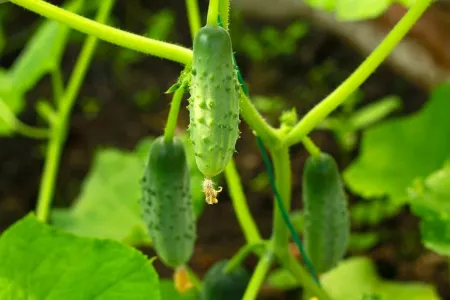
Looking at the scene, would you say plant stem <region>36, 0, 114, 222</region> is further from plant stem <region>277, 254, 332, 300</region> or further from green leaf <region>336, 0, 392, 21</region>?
plant stem <region>277, 254, 332, 300</region>

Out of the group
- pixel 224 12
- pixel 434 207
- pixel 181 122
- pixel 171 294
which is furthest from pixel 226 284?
pixel 181 122

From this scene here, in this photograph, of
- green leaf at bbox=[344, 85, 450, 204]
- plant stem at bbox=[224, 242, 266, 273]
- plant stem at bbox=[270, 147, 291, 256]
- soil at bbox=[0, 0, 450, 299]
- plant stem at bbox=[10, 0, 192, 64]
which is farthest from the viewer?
soil at bbox=[0, 0, 450, 299]

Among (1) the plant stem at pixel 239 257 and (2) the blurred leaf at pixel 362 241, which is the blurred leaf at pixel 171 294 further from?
(2) the blurred leaf at pixel 362 241

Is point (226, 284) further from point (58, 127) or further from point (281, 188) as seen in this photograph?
point (58, 127)

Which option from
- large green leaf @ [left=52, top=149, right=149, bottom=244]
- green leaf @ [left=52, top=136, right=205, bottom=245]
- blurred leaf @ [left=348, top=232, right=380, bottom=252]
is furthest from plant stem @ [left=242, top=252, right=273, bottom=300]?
blurred leaf @ [left=348, top=232, right=380, bottom=252]

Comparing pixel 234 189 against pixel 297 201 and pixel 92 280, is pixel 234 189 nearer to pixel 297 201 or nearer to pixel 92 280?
pixel 92 280

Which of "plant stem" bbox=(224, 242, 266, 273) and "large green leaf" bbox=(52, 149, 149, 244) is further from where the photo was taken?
"large green leaf" bbox=(52, 149, 149, 244)

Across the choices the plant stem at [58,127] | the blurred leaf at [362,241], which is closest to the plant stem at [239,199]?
the plant stem at [58,127]
